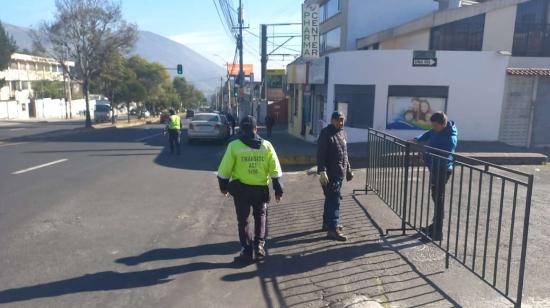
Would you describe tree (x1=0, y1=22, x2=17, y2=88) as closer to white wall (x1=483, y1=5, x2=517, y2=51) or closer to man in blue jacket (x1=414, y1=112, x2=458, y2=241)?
white wall (x1=483, y1=5, x2=517, y2=51)

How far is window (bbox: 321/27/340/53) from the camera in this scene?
25.4 m

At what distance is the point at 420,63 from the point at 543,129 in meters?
5.54

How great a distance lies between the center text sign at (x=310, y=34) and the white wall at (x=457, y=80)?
162 inches

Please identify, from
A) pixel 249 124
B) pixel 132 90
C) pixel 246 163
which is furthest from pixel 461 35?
pixel 132 90

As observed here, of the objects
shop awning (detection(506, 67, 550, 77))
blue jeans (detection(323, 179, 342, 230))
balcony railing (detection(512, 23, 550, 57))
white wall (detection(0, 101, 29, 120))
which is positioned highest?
balcony railing (detection(512, 23, 550, 57))

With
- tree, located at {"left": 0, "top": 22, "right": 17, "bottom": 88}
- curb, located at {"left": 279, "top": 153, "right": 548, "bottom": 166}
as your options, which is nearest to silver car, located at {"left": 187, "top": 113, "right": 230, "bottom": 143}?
curb, located at {"left": 279, "top": 153, "right": 548, "bottom": 166}

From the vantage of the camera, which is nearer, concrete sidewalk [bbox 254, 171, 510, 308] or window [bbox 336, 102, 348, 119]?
concrete sidewalk [bbox 254, 171, 510, 308]

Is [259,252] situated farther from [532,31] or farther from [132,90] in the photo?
[132,90]

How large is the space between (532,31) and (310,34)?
9234 mm

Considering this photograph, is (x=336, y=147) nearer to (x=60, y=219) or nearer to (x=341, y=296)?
(x=341, y=296)

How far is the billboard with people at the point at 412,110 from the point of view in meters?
16.1

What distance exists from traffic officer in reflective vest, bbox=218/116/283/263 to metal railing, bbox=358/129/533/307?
199 centimetres

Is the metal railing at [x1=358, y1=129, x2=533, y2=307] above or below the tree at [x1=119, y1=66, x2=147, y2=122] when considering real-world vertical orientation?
below

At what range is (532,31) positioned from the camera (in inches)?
686
